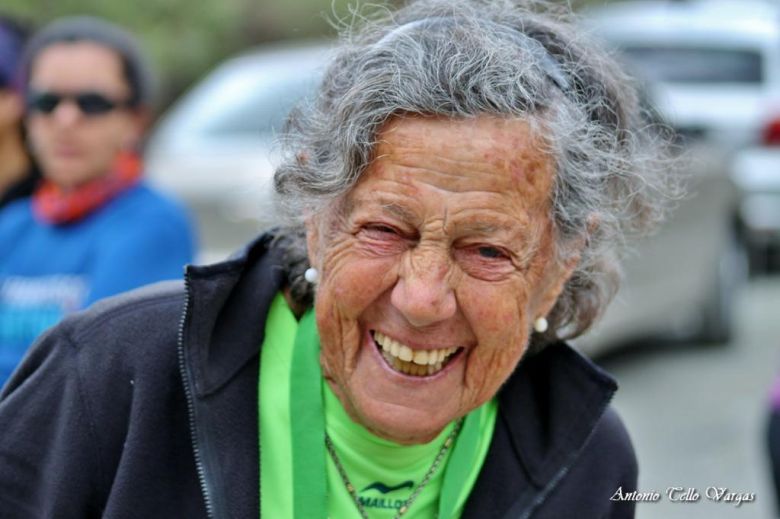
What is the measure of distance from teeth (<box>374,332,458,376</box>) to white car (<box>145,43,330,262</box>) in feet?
13.8

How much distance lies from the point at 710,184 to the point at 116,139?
511cm

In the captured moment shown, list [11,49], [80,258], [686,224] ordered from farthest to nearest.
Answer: [686,224], [11,49], [80,258]

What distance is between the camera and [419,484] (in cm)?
247

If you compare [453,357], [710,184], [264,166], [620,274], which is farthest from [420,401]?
[710,184]

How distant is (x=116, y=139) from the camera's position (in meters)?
4.25

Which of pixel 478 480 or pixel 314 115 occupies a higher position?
pixel 314 115

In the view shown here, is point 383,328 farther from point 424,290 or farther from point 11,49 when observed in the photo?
point 11,49

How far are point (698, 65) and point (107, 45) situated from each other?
720cm

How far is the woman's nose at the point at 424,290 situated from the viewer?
7.20 feet

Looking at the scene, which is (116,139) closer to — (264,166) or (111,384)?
(111,384)

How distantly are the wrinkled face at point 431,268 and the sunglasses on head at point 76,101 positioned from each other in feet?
6.80

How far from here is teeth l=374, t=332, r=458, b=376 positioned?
2270 millimetres

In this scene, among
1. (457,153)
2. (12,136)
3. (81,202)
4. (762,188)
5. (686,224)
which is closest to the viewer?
(457,153)

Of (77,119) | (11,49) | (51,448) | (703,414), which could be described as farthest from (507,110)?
(703,414)
